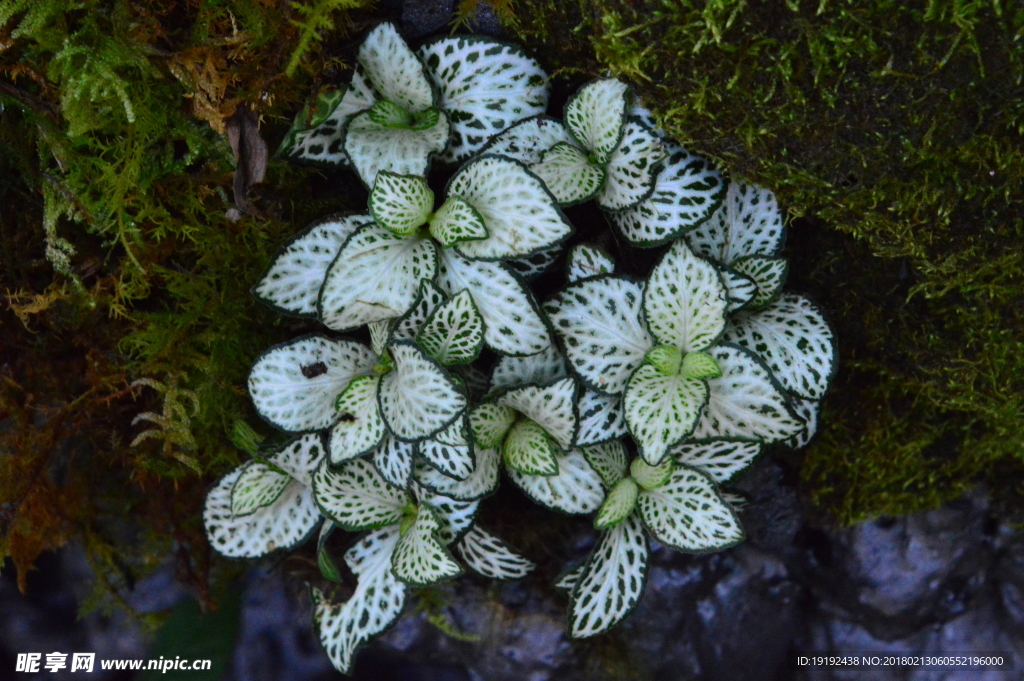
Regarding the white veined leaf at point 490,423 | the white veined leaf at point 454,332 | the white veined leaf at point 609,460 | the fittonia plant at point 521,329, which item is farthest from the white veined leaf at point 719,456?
the white veined leaf at point 454,332

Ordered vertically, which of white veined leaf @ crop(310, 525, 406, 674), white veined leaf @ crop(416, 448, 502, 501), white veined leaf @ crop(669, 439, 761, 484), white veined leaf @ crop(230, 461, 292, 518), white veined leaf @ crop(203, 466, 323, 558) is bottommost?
white veined leaf @ crop(310, 525, 406, 674)

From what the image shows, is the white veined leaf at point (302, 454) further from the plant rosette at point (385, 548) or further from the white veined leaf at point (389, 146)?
the white veined leaf at point (389, 146)

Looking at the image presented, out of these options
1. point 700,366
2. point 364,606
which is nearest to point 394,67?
point 700,366

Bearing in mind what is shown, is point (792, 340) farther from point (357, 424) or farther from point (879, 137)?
point (357, 424)

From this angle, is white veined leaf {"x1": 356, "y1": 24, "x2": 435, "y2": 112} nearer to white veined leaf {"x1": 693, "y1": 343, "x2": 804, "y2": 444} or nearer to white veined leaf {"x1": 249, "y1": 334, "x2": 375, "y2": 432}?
white veined leaf {"x1": 249, "y1": 334, "x2": 375, "y2": 432}

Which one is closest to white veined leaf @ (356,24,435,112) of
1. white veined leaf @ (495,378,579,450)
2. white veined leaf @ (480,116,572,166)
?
white veined leaf @ (480,116,572,166)
